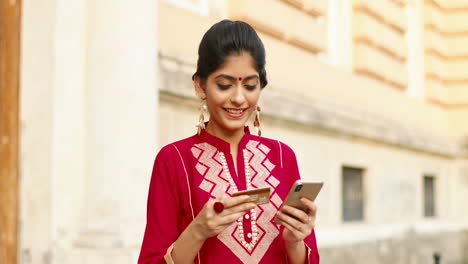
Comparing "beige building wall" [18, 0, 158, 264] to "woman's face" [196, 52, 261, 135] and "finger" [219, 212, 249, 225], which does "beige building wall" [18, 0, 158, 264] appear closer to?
"woman's face" [196, 52, 261, 135]

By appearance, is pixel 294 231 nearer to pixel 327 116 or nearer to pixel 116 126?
pixel 116 126

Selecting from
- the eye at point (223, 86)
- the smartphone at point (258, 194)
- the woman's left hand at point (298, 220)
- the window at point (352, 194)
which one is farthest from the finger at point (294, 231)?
the window at point (352, 194)

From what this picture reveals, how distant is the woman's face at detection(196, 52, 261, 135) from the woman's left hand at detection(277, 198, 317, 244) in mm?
330

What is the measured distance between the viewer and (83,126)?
17.9 feet

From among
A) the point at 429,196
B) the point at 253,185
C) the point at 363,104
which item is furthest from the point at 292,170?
the point at 429,196

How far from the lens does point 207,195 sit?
2264 mm

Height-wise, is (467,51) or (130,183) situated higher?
(467,51)

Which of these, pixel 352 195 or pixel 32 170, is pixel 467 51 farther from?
pixel 32 170

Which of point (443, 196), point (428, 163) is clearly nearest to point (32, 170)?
point (428, 163)

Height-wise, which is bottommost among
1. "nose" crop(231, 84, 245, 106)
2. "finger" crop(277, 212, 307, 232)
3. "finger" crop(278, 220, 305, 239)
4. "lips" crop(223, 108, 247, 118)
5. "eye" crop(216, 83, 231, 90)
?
"finger" crop(278, 220, 305, 239)

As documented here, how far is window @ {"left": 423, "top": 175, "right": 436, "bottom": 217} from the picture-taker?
12.4 m

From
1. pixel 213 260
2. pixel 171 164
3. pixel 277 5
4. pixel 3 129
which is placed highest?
pixel 277 5

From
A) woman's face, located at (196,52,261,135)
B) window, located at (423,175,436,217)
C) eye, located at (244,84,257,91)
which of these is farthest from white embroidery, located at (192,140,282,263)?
window, located at (423,175,436,217)

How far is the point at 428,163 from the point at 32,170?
850 cm
